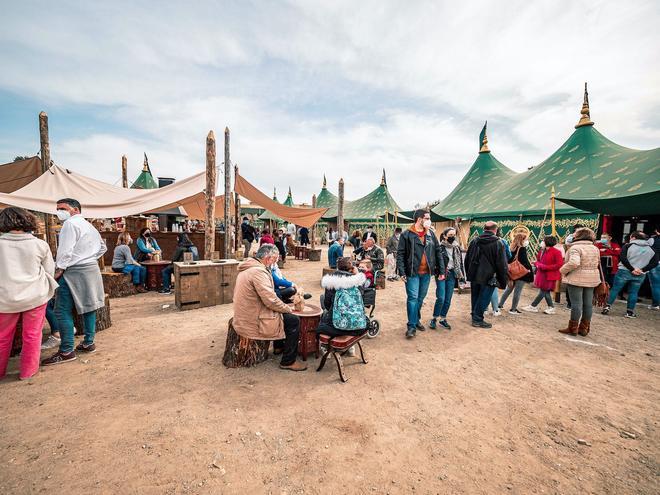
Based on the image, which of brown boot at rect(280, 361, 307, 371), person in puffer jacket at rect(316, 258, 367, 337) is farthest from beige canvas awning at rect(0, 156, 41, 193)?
person in puffer jacket at rect(316, 258, 367, 337)

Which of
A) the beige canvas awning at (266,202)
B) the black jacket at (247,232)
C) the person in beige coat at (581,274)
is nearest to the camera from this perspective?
the person in beige coat at (581,274)

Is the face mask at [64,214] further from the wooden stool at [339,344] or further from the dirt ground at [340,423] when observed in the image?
the wooden stool at [339,344]

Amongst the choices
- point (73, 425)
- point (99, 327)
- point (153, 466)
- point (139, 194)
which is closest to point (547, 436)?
point (153, 466)

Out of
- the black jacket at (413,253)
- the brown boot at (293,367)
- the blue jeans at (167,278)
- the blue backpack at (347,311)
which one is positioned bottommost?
the brown boot at (293,367)

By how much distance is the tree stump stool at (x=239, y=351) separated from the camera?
11.2 ft

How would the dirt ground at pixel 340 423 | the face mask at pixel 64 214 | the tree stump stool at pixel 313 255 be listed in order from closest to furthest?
the dirt ground at pixel 340 423 → the face mask at pixel 64 214 → the tree stump stool at pixel 313 255

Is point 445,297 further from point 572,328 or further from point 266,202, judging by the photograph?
point 266,202

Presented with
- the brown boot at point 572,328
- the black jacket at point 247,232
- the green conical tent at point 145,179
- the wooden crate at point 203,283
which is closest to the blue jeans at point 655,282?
the brown boot at point 572,328

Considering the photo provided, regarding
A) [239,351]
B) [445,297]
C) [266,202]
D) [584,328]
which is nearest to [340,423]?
[239,351]

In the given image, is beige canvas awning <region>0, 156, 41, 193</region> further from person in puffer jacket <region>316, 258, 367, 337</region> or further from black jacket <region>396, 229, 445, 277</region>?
black jacket <region>396, 229, 445, 277</region>

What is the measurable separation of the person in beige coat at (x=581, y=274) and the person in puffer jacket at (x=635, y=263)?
216 cm

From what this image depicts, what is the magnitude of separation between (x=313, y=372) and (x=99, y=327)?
3598 mm

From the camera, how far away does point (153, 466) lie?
2000 millimetres

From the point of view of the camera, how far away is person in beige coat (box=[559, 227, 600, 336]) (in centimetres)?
435
